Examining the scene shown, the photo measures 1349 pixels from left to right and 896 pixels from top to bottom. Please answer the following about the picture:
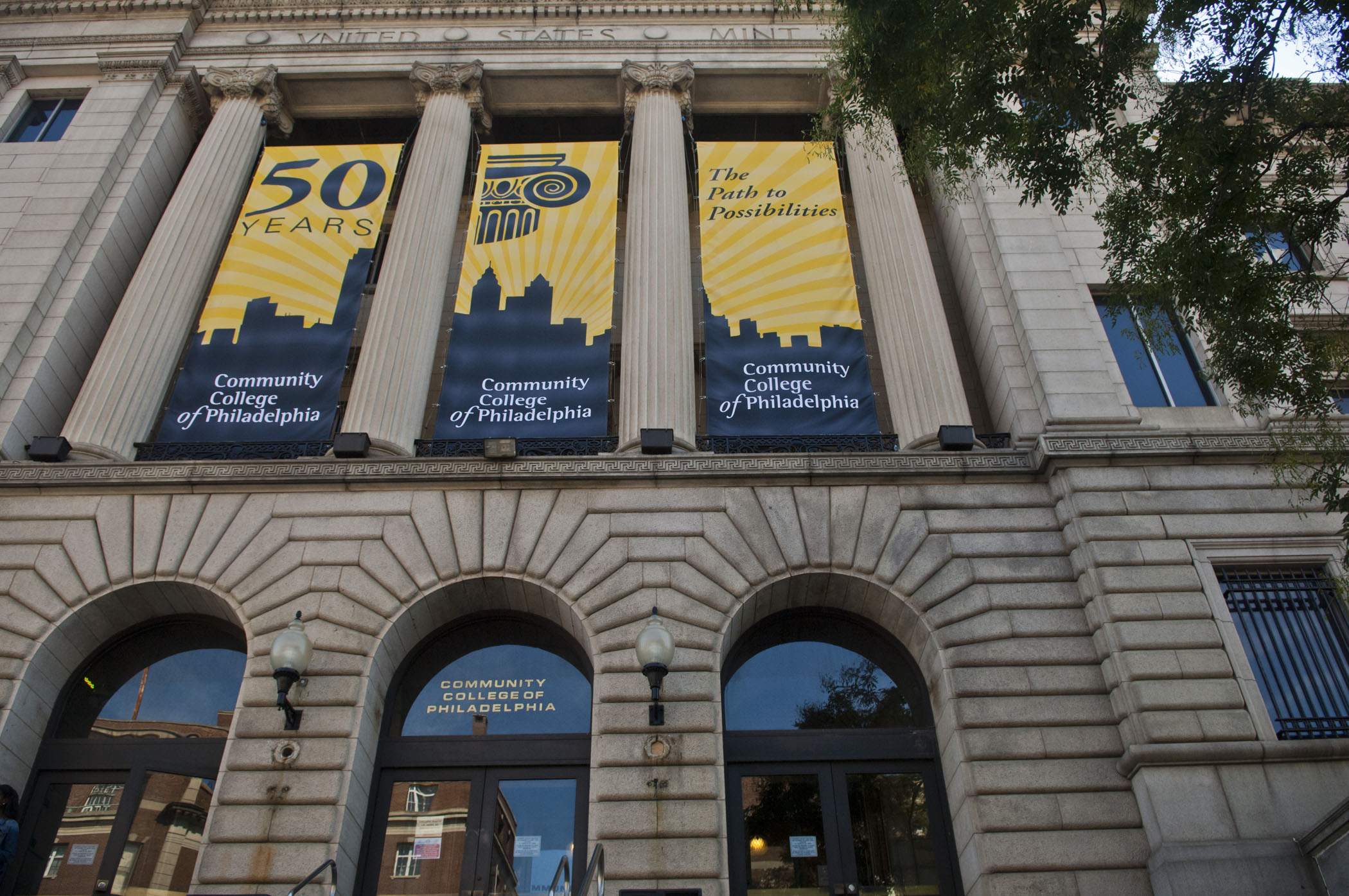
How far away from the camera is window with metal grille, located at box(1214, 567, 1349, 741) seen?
12.6m

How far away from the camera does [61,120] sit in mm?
21312

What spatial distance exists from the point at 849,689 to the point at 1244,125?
8.97 metres

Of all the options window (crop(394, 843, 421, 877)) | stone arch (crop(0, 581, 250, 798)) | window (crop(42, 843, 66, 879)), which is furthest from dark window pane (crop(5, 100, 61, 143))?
window (crop(394, 843, 421, 877))

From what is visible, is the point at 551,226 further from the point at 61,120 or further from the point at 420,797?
the point at 61,120

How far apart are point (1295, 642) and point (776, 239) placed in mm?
10754

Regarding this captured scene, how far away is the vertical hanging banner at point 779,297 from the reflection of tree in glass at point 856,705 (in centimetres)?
392

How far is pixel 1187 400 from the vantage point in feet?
53.3

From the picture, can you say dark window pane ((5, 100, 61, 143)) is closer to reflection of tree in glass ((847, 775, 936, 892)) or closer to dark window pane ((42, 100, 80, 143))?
dark window pane ((42, 100, 80, 143))

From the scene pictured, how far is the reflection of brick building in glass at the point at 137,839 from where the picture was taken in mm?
12344

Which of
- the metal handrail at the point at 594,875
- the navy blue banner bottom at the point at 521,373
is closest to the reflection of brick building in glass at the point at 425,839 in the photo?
the metal handrail at the point at 594,875

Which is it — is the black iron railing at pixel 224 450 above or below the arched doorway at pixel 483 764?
above

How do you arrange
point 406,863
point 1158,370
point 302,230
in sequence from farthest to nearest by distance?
point 302,230 → point 1158,370 → point 406,863

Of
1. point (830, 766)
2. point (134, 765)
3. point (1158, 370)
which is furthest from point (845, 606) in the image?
point (134, 765)

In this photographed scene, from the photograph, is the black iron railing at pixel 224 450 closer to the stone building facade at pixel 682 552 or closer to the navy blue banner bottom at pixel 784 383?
the stone building facade at pixel 682 552
